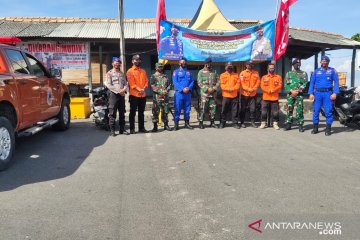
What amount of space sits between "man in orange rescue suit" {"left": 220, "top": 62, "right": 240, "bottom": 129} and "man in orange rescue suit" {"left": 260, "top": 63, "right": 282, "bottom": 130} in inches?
26.4

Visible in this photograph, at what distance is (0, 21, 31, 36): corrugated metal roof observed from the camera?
1204cm

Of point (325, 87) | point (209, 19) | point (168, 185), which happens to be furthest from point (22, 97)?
point (209, 19)

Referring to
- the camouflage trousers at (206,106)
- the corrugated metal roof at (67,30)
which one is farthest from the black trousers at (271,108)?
the corrugated metal roof at (67,30)

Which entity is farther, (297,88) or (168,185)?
(297,88)

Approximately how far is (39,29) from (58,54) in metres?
1.92

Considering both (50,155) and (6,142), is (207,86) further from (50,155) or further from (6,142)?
(6,142)

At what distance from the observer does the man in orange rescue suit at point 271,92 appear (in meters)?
8.10

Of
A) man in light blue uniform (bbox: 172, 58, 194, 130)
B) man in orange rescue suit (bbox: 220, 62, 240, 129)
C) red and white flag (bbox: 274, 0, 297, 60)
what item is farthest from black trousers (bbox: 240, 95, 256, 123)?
red and white flag (bbox: 274, 0, 297, 60)

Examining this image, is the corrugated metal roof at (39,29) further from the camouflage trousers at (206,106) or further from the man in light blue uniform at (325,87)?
the man in light blue uniform at (325,87)

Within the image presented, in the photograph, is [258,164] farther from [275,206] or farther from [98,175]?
[98,175]

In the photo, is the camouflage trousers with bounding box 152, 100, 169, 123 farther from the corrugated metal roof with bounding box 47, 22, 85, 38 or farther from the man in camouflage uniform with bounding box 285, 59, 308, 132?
the corrugated metal roof with bounding box 47, 22, 85, 38

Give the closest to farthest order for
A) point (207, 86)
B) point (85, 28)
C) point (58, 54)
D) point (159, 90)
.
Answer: point (159, 90)
point (207, 86)
point (58, 54)
point (85, 28)

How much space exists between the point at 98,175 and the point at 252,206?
221 cm

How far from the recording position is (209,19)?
10.4 m
